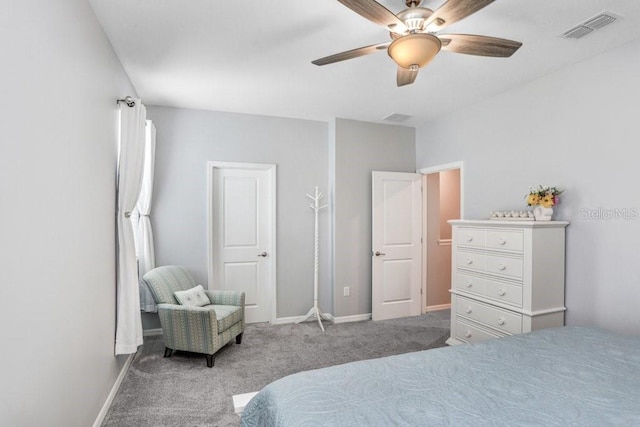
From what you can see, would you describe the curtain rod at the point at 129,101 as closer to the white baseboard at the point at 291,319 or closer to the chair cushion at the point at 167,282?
the chair cushion at the point at 167,282

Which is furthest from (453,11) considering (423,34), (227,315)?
(227,315)

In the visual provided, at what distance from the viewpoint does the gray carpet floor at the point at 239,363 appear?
2430mm

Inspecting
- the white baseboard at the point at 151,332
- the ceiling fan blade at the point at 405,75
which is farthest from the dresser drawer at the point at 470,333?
the white baseboard at the point at 151,332

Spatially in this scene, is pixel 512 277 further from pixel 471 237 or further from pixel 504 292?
pixel 471 237

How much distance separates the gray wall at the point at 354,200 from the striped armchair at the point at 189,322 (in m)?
1.61

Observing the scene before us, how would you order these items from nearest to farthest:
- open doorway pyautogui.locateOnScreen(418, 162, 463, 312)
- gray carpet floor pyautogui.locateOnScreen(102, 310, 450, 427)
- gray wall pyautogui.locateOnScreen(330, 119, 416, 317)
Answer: gray carpet floor pyautogui.locateOnScreen(102, 310, 450, 427) → gray wall pyautogui.locateOnScreen(330, 119, 416, 317) → open doorway pyautogui.locateOnScreen(418, 162, 463, 312)

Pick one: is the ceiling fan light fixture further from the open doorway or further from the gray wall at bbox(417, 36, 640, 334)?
the open doorway

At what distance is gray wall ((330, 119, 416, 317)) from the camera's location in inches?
182

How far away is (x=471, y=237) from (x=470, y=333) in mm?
946

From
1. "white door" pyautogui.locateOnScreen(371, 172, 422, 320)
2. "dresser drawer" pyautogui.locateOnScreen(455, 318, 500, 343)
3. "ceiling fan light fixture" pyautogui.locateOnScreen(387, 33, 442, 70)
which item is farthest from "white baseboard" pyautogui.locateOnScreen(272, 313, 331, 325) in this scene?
"ceiling fan light fixture" pyautogui.locateOnScreen(387, 33, 442, 70)

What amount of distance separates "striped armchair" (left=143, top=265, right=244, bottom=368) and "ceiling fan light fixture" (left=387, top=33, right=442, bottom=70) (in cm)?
251

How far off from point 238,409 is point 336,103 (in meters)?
3.15

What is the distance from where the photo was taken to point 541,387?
1.45 metres

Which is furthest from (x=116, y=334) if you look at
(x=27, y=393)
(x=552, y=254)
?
(x=552, y=254)
